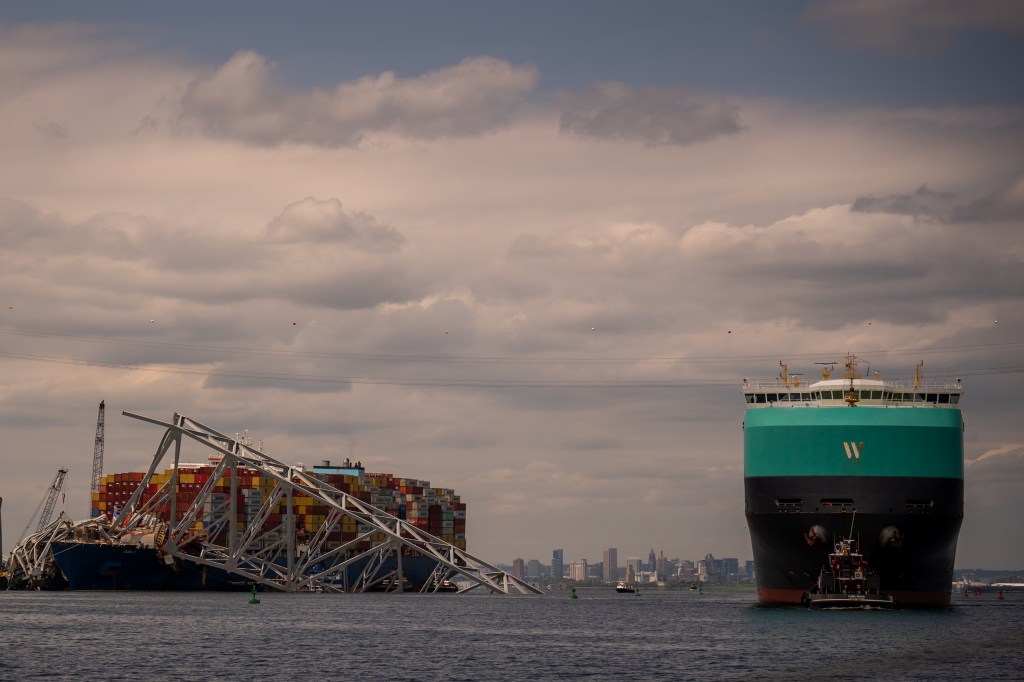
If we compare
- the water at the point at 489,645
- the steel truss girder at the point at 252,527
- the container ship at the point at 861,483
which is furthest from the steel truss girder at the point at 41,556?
the container ship at the point at 861,483

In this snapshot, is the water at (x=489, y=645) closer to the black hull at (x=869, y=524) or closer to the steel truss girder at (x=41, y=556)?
the black hull at (x=869, y=524)

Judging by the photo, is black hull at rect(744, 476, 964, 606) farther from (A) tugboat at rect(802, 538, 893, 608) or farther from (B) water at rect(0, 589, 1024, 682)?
(B) water at rect(0, 589, 1024, 682)

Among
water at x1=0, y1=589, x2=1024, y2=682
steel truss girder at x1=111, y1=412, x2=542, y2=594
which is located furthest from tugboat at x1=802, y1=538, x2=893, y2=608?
steel truss girder at x1=111, y1=412, x2=542, y2=594

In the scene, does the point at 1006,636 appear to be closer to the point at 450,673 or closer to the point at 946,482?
the point at 946,482

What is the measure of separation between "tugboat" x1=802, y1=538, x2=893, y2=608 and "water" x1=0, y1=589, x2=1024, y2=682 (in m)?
1.24

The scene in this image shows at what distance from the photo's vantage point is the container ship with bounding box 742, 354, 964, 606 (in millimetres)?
106125

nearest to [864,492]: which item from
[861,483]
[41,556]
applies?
[861,483]

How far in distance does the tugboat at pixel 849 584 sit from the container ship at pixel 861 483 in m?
0.95

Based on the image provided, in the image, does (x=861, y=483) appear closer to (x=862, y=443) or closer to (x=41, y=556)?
(x=862, y=443)

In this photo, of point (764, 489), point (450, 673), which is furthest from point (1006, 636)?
point (450, 673)

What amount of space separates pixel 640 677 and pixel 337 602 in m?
A: 87.2

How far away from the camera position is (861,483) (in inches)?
4176

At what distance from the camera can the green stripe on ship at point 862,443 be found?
10700 centimetres

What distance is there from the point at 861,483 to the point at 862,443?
124 inches
